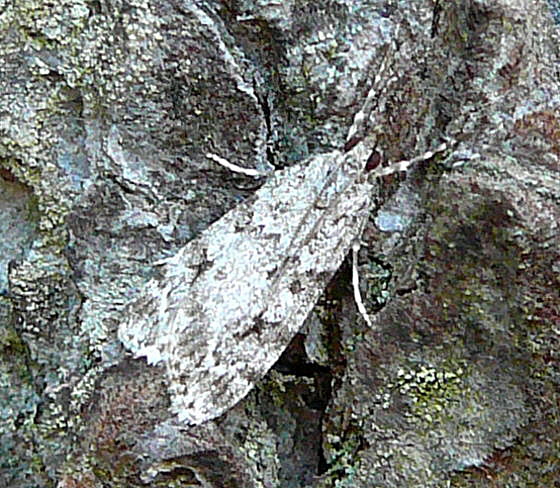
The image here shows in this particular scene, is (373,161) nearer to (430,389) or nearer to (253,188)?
(253,188)

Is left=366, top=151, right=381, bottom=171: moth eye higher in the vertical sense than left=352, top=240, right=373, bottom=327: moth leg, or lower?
higher

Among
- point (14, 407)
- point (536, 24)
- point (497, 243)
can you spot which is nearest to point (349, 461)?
point (497, 243)

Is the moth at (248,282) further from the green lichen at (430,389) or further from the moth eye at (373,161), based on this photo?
the green lichen at (430,389)

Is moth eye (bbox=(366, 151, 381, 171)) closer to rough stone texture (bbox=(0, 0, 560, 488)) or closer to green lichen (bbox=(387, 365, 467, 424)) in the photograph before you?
rough stone texture (bbox=(0, 0, 560, 488))

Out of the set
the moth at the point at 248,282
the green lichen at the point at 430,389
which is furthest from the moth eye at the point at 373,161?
the green lichen at the point at 430,389

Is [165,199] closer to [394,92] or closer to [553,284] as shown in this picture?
[394,92]

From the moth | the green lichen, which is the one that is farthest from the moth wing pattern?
the green lichen
